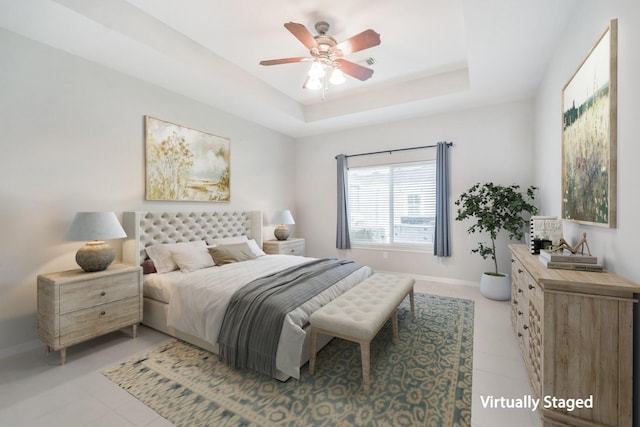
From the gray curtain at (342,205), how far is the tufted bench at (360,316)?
2510 mm

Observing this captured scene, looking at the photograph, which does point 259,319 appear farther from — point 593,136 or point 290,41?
point 290,41

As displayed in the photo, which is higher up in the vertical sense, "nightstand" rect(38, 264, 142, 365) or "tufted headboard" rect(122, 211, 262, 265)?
"tufted headboard" rect(122, 211, 262, 265)

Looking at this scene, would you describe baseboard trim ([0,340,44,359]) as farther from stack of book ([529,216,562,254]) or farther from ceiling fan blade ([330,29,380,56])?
stack of book ([529,216,562,254])

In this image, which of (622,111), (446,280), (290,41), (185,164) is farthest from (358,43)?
(446,280)

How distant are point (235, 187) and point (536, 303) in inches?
159

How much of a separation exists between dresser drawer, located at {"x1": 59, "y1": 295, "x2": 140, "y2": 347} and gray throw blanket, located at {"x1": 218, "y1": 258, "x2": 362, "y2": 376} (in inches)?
43.1

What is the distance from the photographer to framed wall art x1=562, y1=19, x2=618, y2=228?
157 centimetres

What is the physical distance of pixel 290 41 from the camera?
297 centimetres

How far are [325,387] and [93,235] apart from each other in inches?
92.1

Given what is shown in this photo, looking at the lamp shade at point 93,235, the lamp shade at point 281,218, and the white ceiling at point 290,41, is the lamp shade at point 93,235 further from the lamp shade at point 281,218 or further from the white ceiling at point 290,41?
the lamp shade at point 281,218

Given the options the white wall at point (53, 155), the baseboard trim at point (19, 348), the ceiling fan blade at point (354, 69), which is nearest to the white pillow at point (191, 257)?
the white wall at point (53, 155)

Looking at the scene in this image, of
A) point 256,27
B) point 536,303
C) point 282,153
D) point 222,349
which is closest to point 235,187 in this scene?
point 282,153

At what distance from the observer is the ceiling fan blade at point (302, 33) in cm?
210

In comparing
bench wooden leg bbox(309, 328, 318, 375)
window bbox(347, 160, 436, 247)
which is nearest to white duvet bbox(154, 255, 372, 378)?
bench wooden leg bbox(309, 328, 318, 375)
